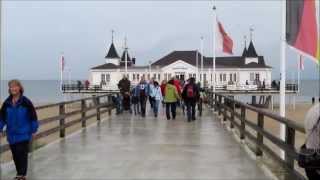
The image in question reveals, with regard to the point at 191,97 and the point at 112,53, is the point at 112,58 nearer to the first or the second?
the point at 112,53

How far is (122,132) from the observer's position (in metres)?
19.0

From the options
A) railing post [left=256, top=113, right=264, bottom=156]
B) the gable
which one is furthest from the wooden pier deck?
the gable

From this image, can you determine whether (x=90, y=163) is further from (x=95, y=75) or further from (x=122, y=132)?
(x=95, y=75)

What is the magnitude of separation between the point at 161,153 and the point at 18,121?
4556 millimetres

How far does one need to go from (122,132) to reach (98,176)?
27.0 feet

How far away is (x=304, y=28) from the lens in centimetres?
859

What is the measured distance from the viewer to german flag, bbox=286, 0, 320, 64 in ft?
25.8

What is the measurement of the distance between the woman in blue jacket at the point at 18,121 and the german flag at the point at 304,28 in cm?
413

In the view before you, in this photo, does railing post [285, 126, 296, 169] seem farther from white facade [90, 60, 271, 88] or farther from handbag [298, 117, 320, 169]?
white facade [90, 60, 271, 88]

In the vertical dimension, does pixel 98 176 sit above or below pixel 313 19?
below

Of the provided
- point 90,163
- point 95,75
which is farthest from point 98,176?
point 95,75

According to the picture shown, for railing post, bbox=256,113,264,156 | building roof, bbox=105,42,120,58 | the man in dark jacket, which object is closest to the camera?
railing post, bbox=256,113,264,156

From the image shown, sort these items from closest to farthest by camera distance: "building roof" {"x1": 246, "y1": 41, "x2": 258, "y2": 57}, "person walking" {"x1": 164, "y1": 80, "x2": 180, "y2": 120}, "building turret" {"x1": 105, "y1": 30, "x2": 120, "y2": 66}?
1. "person walking" {"x1": 164, "y1": 80, "x2": 180, "y2": 120}
2. "building turret" {"x1": 105, "y1": 30, "x2": 120, "y2": 66}
3. "building roof" {"x1": 246, "y1": 41, "x2": 258, "y2": 57}

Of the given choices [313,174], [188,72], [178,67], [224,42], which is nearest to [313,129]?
[313,174]
